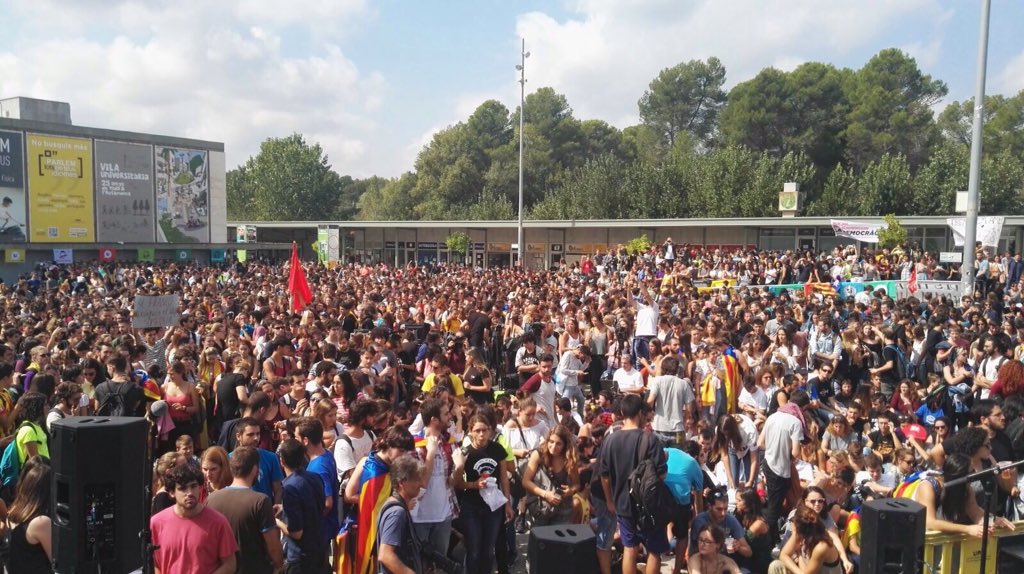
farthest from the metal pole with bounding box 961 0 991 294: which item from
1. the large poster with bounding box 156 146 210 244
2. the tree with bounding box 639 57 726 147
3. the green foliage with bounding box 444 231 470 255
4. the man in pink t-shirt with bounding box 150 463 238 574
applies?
the tree with bounding box 639 57 726 147

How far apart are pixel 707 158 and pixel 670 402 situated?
3904 cm

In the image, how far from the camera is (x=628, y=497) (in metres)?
5.49

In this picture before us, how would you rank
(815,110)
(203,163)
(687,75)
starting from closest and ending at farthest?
(203,163), (815,110), (687,75)

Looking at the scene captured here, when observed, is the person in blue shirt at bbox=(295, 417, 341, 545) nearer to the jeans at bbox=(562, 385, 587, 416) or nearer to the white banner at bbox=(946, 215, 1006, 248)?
the jeans at bbox=(562, 385, 587, 416)

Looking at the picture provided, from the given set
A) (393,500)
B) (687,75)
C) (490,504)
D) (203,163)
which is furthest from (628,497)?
(687,75)

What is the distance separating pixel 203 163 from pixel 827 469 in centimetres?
4293

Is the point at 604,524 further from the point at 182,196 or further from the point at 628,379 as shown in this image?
the point at 182,196

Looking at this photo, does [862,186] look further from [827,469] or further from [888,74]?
[827,469]

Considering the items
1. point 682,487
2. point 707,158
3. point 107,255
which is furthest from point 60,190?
point 682,487

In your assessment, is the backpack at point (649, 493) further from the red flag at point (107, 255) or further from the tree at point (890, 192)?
the red flag at point (107, 255)

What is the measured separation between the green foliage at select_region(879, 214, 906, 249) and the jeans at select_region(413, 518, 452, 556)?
71.8 ft

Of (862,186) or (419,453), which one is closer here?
A: (419,453)

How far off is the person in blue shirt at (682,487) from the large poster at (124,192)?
39.6 m

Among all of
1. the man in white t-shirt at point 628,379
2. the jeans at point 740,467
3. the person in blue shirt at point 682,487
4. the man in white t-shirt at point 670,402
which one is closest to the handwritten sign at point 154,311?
the man in white t-shirt at point 628,379
